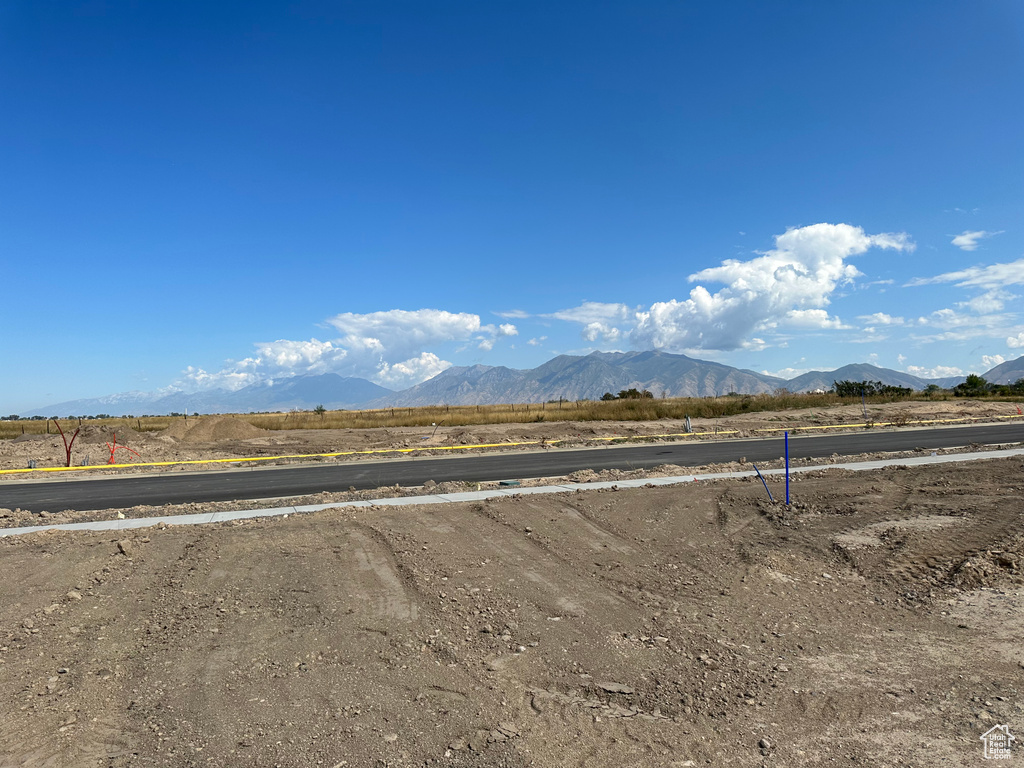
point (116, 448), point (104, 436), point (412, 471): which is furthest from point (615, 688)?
point (104, 436)

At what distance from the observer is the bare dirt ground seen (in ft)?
80.3

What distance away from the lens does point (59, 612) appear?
20.3 ft

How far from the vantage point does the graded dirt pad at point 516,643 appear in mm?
4055

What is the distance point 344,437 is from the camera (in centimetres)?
3419

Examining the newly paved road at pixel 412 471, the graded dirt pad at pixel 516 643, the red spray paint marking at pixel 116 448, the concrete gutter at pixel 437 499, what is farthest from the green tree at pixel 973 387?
the red spray paint marking at pixel 116 448

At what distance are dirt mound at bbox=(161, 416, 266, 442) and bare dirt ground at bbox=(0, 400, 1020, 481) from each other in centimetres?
5

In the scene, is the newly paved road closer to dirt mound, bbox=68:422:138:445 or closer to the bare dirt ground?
the bare dirt ground

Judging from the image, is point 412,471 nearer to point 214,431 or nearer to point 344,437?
point 344,437

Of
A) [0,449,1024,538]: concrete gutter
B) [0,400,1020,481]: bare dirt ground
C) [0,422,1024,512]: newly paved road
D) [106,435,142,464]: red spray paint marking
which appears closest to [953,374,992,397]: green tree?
[0,400,1020,481]: bare dirt ground

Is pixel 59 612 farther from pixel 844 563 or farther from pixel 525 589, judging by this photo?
pixel 844 563

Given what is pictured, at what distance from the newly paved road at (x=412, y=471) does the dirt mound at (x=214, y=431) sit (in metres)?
15.9

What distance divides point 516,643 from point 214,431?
1366 inches

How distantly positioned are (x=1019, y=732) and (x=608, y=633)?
3.08 m

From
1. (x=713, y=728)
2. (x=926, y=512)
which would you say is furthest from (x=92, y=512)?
(x=926, y=512)
